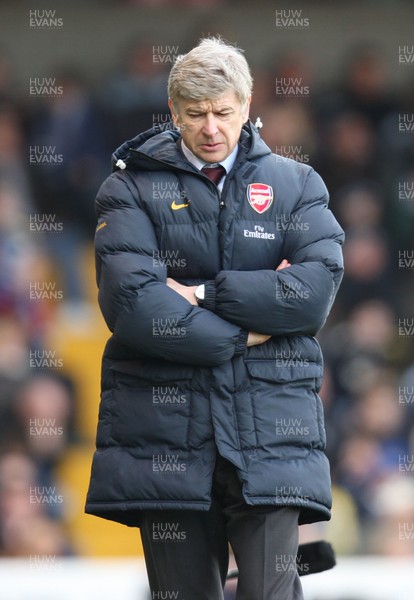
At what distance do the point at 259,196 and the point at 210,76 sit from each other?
324 mm

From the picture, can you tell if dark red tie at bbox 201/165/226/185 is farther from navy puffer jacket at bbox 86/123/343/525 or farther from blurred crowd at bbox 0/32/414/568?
blurred crowd at bbox 0/32/414/568

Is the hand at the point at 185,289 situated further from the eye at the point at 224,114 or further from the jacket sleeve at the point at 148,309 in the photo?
the eye at the point at 224,114

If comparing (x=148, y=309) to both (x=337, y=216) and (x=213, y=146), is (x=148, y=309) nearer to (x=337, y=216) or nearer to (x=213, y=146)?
(x=213, y=146)

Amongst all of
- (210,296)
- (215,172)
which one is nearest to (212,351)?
(210,296)

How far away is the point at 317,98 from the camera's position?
21.2 feet

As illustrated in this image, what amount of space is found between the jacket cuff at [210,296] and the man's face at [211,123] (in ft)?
1.05

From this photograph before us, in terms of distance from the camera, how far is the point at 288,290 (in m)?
3.35

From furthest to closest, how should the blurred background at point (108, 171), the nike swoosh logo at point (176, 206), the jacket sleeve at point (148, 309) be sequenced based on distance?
the blurred background at point (108, 171), the nike swoosh logo at point (176, 206), the jacket sleeve at point (148, 309)

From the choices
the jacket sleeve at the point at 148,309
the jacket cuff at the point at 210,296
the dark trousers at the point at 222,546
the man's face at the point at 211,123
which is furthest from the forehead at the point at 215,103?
the dark trousers at the point at 222,546

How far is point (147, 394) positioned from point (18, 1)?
11.1 ft

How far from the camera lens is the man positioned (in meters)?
3.32

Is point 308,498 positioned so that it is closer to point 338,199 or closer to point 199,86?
point 199,86

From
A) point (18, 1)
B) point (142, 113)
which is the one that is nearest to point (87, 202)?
point (142, 113)

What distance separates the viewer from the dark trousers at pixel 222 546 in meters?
3.33
